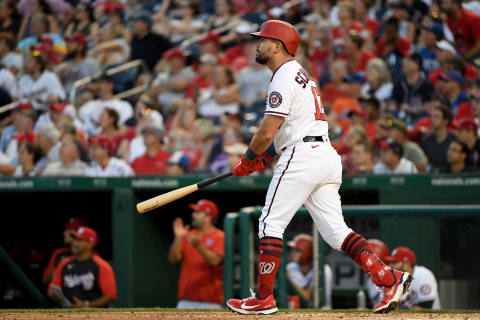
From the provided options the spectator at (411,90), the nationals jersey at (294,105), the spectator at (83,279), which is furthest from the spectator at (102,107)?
the nationals jersey at (294,105)

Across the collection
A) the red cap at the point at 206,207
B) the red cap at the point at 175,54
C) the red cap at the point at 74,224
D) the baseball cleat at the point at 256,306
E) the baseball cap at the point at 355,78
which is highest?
the red cap at the point at 175,54

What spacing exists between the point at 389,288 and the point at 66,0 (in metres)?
9.99

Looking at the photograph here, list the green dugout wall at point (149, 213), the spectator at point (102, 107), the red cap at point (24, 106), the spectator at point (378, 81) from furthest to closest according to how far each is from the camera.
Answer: the spectator at point (102, 107) < the red cap at point (24, 106) < the spectator at point (378, 81) < the green dugout wall at point (149, 213)

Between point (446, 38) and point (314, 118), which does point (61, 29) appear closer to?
point (446, 38)

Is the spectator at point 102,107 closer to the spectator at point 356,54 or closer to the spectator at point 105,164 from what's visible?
the spectator at point 105,164

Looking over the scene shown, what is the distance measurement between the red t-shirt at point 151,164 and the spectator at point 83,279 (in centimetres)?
136

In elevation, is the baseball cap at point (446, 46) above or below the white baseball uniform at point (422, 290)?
above

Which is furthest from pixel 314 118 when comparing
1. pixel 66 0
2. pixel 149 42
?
pixel 66 0

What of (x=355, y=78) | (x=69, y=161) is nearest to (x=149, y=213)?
(x=69, y=161)

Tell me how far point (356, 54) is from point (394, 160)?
107 inches

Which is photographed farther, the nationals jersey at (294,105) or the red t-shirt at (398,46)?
the red t-shirt at (398,46)

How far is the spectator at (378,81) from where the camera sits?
967 centimetres

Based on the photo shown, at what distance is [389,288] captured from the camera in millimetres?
5008

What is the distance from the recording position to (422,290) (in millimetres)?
6785
